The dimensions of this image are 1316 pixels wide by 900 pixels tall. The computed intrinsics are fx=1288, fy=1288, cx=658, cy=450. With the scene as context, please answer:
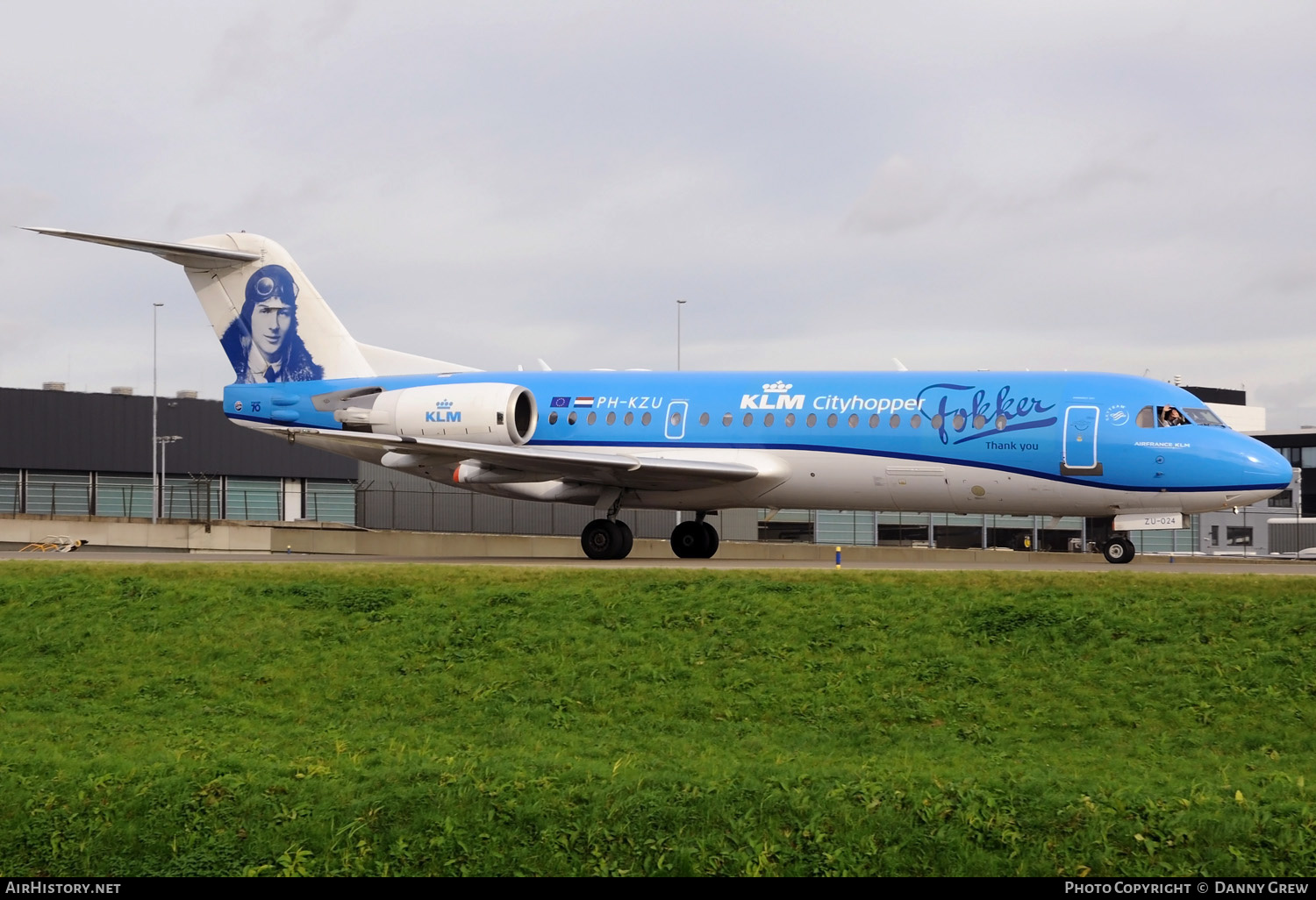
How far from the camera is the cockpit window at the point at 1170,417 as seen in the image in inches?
963

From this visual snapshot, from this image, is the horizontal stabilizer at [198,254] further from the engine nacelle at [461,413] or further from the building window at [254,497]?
the building window at [254,497]

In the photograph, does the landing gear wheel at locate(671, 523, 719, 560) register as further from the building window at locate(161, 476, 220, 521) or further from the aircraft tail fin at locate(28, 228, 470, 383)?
the building window at locate(161, 476, 220, 521)

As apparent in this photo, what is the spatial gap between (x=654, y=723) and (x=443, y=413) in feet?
53.7

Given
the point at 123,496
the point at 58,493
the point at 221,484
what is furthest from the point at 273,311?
the point at 221,484

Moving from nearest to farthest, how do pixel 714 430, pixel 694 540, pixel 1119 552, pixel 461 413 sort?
pixel 1119 552, pixel 714 430, pixel 461 413, pixel 694 540

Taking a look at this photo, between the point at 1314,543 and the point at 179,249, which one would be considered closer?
the point at 179,249

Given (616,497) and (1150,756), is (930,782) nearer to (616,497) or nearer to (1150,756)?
(1150,756)

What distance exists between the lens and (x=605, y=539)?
27953 millimetres

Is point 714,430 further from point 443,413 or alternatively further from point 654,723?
point 654,723

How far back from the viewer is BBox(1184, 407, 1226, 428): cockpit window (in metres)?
24.6

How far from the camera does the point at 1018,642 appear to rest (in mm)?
15047

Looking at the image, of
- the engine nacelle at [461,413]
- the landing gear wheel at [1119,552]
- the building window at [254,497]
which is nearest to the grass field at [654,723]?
the landing gear wheel at [1119,552]
